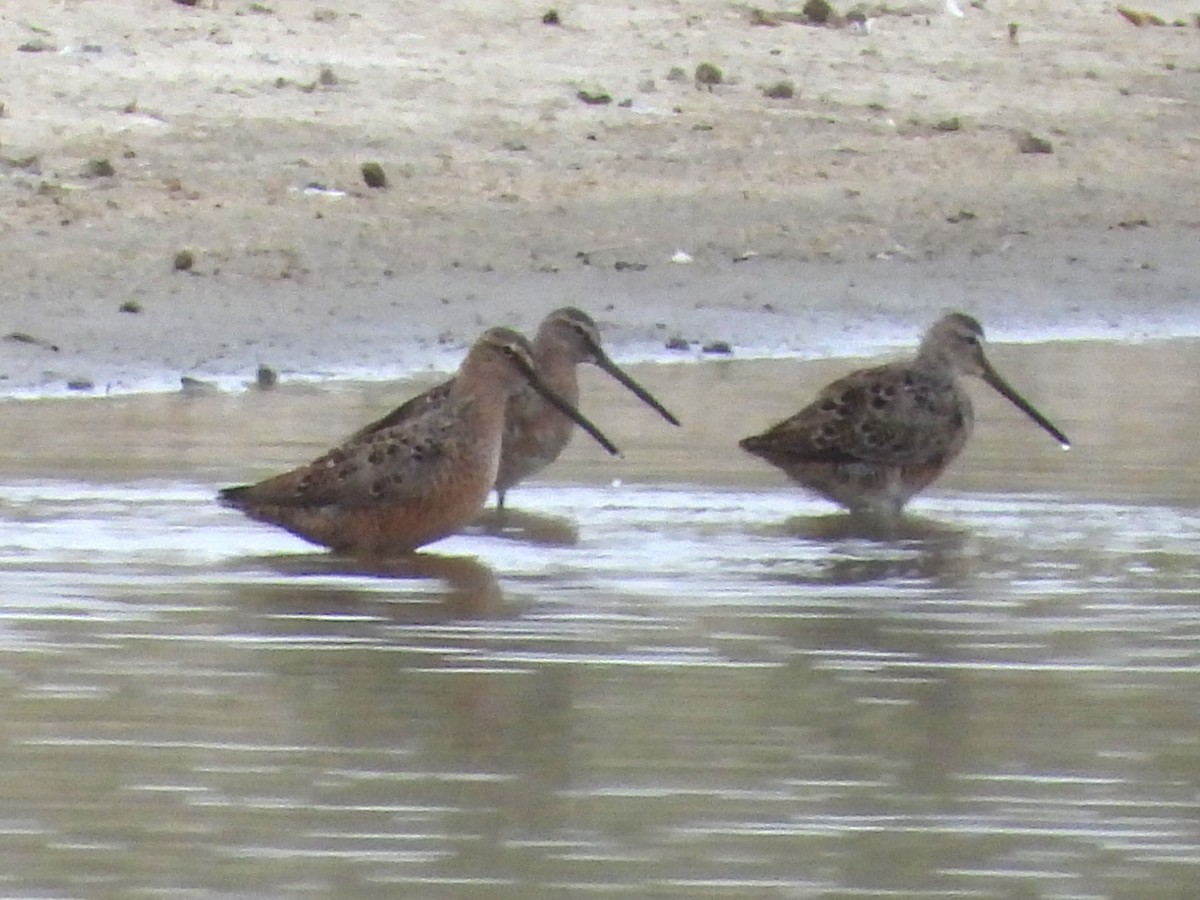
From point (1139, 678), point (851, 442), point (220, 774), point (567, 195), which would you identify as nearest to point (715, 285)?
point (567, 195)

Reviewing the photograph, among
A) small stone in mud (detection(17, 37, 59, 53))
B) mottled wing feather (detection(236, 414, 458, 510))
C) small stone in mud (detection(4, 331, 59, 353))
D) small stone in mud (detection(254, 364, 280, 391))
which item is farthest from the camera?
small stone in mud (detection(17, 37, 59, 53))

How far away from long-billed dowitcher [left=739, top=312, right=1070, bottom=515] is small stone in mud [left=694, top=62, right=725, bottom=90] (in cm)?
734

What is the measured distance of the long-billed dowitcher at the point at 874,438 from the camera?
348 inches

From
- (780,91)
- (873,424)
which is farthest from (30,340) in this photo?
(780,91)

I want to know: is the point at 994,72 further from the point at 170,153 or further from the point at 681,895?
the point at 681,895

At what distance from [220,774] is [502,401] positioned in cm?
316

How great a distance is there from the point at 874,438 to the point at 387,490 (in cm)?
158

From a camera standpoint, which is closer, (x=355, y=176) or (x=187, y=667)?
(x=187, y=667)

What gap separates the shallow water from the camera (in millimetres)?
4793

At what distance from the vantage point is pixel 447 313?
485 inches

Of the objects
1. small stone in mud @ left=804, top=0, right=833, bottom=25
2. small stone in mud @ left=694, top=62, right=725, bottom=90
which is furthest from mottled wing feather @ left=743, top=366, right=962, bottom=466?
small stone in mud @ left=804, top=0, right=833, bottom=25

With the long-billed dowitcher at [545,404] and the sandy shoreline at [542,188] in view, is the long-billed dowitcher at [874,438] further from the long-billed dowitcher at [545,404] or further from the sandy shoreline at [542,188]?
the sandy shoreline at [542,188]

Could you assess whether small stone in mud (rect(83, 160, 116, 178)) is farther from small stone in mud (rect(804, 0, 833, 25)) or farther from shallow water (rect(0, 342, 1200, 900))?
small stone in mud (rect(804, 0, 833, 25))

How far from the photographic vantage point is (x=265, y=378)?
10.9 meters
